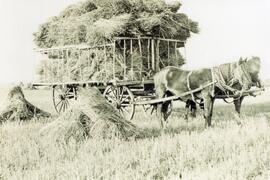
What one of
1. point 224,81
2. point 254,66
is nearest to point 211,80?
point 224,81

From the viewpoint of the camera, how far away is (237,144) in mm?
7320

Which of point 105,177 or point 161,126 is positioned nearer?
point 105,177

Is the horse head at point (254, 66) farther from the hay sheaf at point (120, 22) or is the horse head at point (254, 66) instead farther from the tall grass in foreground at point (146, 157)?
the hay sheaf at point (120, 22)

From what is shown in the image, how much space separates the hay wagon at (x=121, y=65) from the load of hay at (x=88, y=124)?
219 centimetres

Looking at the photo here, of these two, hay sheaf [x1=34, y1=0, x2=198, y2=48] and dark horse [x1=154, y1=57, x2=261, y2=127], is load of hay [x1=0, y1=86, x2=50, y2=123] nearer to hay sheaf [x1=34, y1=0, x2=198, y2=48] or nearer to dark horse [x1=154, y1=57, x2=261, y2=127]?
hay sheaf [x1=34, y1=0, x2=198, y2=48]

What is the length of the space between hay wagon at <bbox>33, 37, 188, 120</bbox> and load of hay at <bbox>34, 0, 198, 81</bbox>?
3 cm

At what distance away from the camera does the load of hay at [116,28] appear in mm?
11648

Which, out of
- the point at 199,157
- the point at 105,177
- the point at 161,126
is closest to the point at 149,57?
the point at 161,126

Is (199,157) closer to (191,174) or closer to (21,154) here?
(191,174)

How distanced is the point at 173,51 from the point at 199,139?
6.04 meters

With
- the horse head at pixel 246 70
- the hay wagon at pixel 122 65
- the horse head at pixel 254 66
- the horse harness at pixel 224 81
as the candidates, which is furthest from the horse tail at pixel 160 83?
the horse head at pixel 254 66

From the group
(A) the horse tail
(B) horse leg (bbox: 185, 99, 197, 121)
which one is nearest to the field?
(A) the horse tail

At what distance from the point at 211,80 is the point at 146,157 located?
4168mm

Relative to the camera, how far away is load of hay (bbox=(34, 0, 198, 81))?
38.2ft
